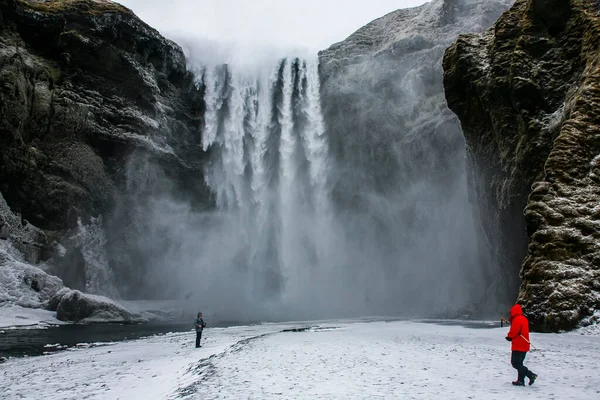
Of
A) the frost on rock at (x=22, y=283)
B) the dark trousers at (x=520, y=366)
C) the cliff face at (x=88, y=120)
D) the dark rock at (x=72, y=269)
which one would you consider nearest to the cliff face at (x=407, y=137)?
the cliff face at (x=88, y=120)

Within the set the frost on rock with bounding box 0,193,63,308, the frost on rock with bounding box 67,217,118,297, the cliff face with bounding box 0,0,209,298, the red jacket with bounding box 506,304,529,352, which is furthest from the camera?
the frost on rock with bounding box 67,217,118,297

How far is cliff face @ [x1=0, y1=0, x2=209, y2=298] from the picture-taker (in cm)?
4262

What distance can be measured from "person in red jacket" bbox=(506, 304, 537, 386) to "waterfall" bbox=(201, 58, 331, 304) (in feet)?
153

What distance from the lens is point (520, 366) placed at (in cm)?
850

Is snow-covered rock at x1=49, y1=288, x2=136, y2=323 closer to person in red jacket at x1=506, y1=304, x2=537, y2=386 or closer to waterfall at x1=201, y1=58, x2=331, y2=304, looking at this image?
waterfall at x1=201, y1=58, x2=331, y2=304

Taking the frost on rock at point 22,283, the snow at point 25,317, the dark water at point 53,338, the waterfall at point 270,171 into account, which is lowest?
the dark water at point 53,338

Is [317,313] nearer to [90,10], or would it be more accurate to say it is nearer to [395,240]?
[395,240]

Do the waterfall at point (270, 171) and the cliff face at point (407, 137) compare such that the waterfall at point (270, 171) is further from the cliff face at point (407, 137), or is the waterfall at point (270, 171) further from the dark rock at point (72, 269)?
the dark rock at point (72, 269)

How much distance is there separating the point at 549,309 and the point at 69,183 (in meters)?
44.8

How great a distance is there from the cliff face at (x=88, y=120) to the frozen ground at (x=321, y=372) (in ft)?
107

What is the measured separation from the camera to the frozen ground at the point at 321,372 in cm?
825

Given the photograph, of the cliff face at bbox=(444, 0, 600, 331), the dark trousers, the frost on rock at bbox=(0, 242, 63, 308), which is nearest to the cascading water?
the cliff face at bbox=(444, 0, 600, 331)

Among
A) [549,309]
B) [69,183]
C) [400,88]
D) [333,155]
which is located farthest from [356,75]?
[549,309]

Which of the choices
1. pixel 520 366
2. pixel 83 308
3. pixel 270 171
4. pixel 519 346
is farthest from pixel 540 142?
pixel 270 171
